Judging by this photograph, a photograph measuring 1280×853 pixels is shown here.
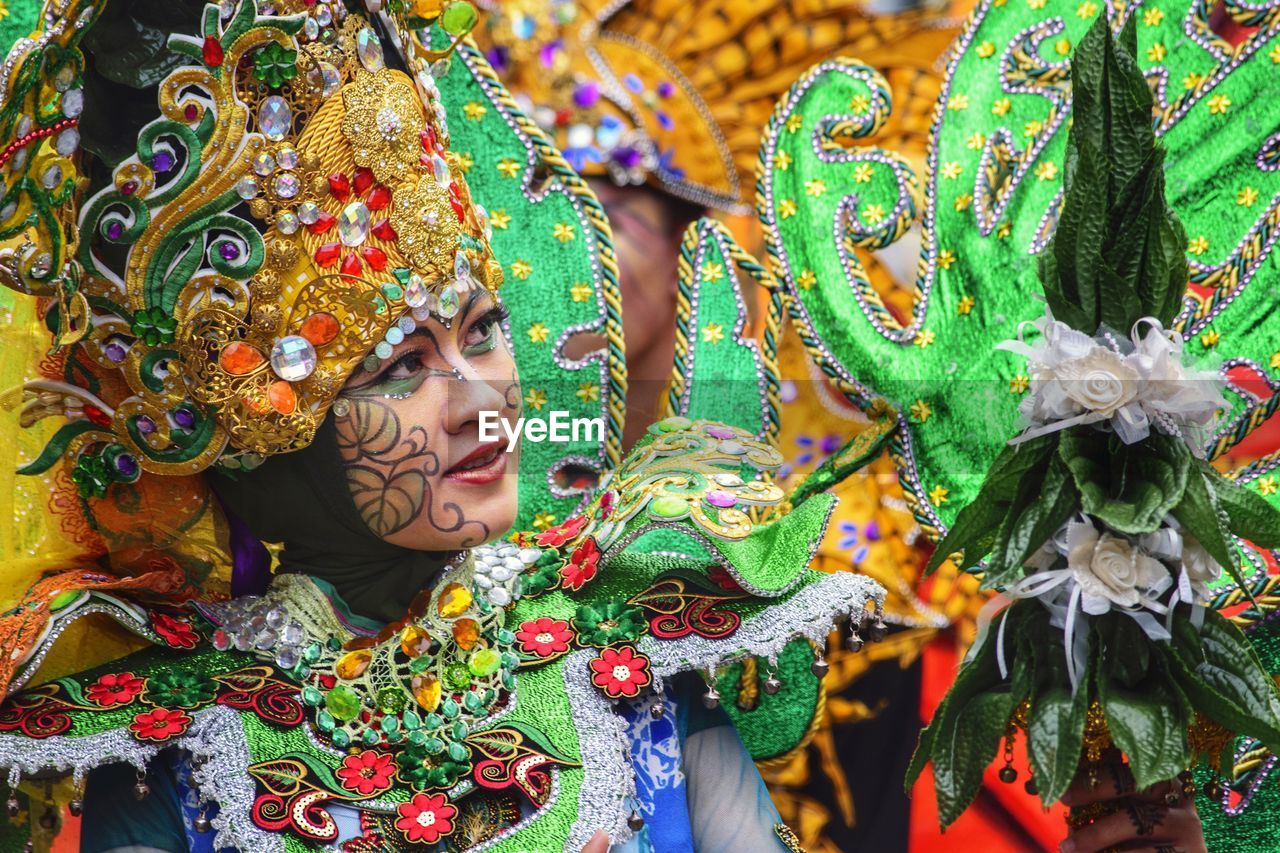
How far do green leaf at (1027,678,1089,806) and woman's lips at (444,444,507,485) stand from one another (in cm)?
67

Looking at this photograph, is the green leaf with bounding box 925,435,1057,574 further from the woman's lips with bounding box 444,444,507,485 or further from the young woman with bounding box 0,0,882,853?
the woman's lips with bounding box 444,444,507,485

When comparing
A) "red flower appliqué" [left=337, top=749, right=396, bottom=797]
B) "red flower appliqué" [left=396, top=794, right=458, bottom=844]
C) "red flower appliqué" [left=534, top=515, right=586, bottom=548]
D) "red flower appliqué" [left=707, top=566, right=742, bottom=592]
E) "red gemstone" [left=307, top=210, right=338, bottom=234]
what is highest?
"red gemstone" [left=307, top=210, right=338, bottom=234]

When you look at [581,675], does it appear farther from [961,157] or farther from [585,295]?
[961,157]

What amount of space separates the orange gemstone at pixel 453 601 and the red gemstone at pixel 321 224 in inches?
18.8

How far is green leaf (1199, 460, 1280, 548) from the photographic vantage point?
1.98m

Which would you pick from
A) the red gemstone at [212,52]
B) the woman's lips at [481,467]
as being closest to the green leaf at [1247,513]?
the woman's lips at [481,467]

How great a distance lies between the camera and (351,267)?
211cm

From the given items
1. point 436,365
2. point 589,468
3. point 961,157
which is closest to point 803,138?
point 961,157

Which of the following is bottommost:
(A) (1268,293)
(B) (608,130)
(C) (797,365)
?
(C) (797,365)

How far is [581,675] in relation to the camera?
2311mm

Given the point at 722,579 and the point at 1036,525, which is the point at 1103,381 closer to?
the point at 1036,525

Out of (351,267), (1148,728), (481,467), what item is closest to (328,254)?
(351,267)

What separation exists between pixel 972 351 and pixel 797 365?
2.14 ft

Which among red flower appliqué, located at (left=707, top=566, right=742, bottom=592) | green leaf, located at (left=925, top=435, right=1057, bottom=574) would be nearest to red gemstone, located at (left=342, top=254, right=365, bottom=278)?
red flower appliqué, located at (left=707, top=566, right=742, bottom=592)
